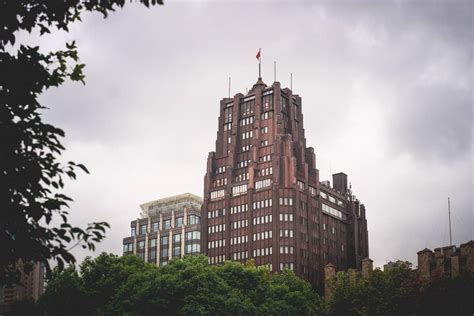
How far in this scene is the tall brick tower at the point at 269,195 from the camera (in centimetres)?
17338

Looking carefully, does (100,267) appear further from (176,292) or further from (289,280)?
(289,280)

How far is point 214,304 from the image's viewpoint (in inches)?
3246

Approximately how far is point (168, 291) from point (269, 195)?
94857 mm

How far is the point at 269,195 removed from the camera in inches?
6919

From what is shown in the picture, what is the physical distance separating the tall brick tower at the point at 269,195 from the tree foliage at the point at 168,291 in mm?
66900

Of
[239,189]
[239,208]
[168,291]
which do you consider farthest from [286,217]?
[168,291]

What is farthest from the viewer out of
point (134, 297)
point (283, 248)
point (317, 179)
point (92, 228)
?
point (317, 179)

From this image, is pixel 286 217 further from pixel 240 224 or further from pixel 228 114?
pixel 228 114

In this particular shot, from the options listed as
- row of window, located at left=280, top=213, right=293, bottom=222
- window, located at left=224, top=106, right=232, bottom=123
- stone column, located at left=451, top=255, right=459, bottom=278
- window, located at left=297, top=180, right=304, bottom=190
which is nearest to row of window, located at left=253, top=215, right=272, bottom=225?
→ row of window, located at left=280, top=213, right=293, bottom=222

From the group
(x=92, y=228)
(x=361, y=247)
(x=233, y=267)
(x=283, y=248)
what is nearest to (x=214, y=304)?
(x=233, y=267)

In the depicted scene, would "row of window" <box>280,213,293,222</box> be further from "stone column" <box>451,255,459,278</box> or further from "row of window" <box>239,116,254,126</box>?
"stone column" <box>451,255,459,278</box>

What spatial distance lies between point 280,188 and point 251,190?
25.8 ft

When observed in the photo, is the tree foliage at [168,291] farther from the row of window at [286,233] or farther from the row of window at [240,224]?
the row of window at [240,224]

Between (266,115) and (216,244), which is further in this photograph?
(266,115)
